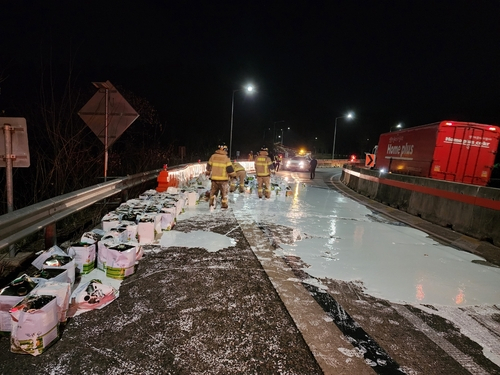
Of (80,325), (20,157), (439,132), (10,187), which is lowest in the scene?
(80,325)

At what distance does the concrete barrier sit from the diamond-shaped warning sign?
7620 mm

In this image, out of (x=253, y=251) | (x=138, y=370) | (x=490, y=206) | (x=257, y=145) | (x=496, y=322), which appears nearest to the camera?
(x=138, y=370)

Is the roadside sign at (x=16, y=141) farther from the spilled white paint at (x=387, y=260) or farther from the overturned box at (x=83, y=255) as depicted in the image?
the spilled white paint at (x=387, y=260)

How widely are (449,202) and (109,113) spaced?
829cm

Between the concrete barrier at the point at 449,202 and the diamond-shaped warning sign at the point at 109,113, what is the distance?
762cm

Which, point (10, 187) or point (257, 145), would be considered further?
point (257, 145)

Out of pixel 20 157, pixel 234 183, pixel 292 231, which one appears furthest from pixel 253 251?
pixel 234 183

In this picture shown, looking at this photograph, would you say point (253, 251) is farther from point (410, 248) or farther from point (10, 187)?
point (10, 187)

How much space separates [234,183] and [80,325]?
33.1 ft

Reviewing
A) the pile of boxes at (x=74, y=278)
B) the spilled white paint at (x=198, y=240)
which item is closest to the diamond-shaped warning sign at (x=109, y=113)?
the pile of boxes at (x=74, y=278)

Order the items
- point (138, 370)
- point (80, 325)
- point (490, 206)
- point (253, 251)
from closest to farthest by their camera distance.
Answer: point (138, 370)
point (80, 325)
point (253, 251)
point (490, 206)

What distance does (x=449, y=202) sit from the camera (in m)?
7.79

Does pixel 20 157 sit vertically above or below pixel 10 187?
above

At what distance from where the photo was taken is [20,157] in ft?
14.0
